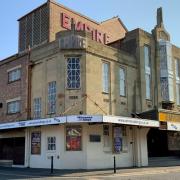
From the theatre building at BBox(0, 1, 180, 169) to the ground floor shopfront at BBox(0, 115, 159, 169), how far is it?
0.07 metres

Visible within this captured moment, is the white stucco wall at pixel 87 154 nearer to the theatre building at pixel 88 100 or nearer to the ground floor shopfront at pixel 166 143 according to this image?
the theatre building at pixel 88 100

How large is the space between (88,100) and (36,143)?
5.28 m

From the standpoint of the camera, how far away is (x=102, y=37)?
4112 centimetres

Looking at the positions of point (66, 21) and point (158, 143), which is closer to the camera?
point (158, 143)

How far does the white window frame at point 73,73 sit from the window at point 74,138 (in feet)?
10.4

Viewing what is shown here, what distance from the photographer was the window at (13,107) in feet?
99.1

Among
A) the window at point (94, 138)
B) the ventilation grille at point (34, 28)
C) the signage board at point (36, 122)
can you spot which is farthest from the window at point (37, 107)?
the ventilation grille at point (34, 28)

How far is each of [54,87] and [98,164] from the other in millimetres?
6555

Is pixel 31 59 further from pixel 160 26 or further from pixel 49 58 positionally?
pixel 160 26

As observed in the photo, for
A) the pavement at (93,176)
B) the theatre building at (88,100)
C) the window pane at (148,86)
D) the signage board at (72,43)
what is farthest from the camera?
the window pane at (148,86)

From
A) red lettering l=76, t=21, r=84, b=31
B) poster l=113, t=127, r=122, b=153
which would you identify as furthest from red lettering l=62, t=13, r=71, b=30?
poster l=113, t=127, r=122, b=153

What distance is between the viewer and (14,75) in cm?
3142

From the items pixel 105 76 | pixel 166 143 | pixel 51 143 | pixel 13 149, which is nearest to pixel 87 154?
pixel 51 143

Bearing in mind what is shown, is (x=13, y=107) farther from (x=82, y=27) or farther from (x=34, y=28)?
(x=82, y=27)
